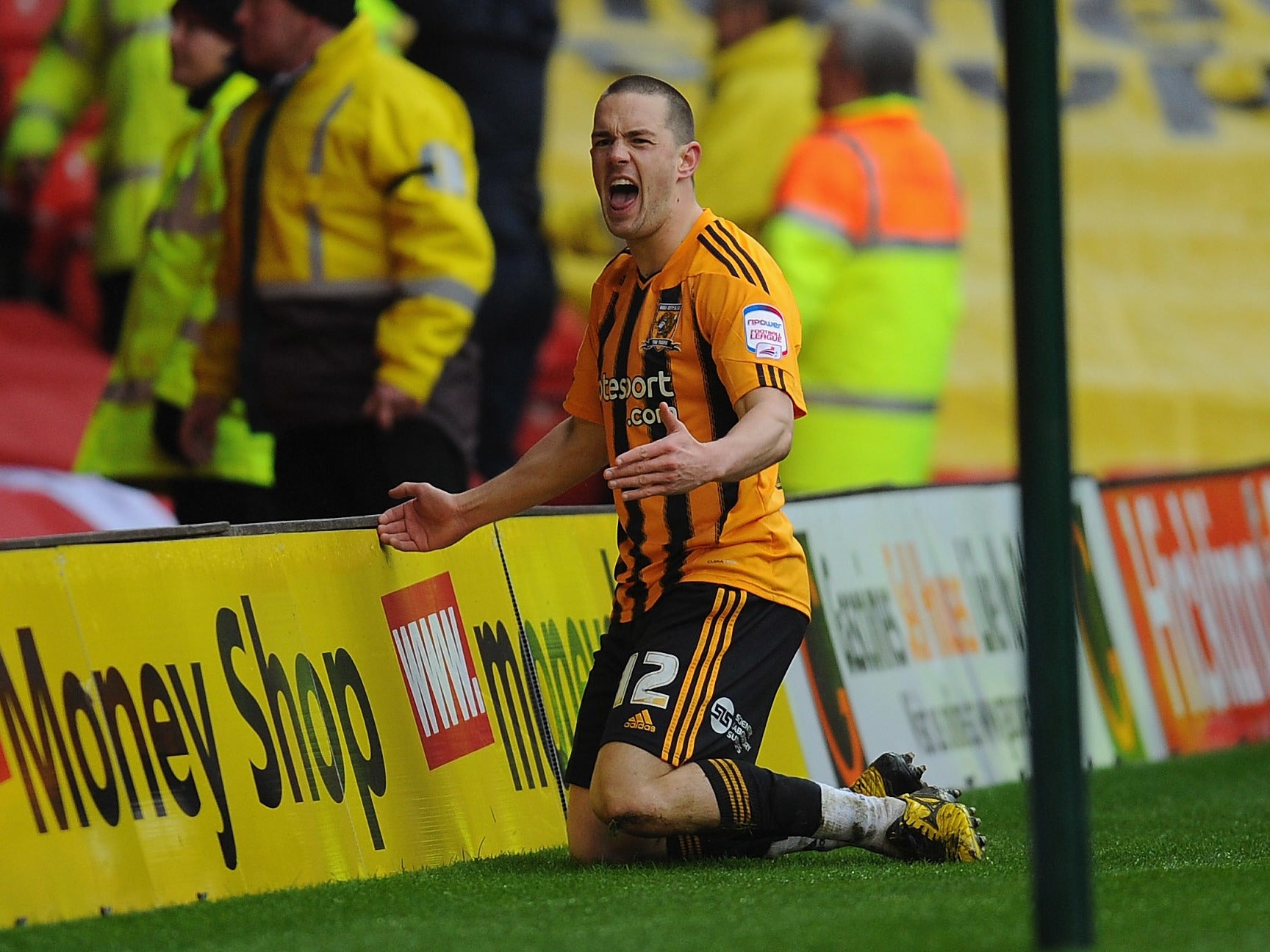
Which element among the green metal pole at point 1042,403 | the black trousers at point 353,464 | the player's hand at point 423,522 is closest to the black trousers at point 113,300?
the black trousers at point 353,464

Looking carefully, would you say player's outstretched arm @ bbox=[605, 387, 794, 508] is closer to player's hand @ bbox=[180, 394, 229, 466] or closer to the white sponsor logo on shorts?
the white sponsor logo on shorts

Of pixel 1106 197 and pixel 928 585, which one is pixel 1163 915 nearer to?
pixel 928 585

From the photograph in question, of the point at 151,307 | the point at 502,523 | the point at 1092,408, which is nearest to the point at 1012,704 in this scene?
the point at 502,523

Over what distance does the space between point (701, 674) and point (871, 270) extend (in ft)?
13.8

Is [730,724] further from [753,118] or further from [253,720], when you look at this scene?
[753,118]

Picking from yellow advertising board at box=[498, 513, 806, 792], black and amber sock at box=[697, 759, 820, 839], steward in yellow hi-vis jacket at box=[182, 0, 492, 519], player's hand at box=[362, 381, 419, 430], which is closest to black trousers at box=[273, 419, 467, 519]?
steward in yellow hi-vis jacket at box=[182, 0, 492, 519]

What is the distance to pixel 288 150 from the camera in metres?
7.38

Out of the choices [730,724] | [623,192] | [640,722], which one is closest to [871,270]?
[623,192]

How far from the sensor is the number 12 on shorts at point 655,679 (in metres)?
5.36

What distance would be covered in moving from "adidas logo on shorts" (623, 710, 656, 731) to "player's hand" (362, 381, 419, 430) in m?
2.12

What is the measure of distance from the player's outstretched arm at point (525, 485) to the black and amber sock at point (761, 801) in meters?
0.85

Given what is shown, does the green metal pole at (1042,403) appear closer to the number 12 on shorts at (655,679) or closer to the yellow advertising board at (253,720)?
the number 12 on shorts at (655,679)

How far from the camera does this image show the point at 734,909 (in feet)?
15.6

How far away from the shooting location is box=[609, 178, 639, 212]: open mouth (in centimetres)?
538
